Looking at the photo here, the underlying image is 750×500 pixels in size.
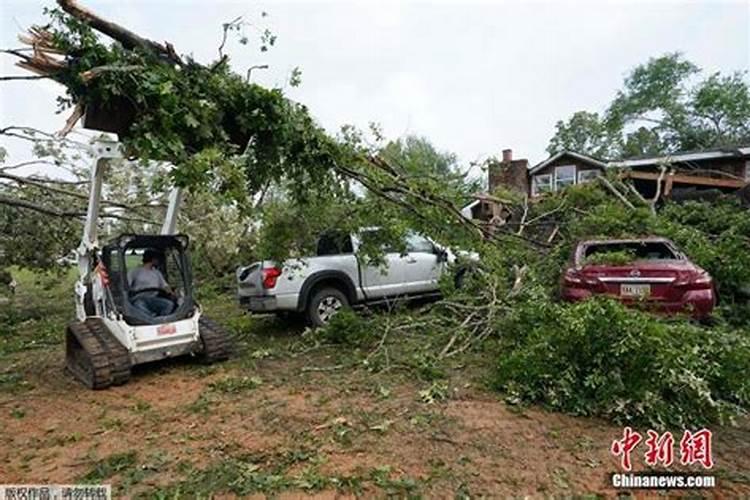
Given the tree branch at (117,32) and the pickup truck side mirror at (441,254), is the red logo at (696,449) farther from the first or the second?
the tree branch at (117,32)

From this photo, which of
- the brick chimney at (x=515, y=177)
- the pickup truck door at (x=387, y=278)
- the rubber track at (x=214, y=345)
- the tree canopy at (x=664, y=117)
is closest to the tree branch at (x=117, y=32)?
the rubber track at (x=214, y=345)

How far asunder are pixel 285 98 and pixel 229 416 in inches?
146

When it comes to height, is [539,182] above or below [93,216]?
above

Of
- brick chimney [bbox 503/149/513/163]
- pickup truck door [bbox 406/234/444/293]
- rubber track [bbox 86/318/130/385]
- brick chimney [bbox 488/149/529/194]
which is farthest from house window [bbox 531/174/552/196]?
A: rubber track [bbox 86/318/130/385]

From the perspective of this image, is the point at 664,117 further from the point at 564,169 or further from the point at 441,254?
the point at 441,254

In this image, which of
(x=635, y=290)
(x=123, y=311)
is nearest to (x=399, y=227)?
(x=635, y=290)

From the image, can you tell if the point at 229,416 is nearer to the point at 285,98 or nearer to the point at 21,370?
the point at 285,98

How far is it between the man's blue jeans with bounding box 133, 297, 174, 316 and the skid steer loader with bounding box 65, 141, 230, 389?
20mm

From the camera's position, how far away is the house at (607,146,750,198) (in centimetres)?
1595

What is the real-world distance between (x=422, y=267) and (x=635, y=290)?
12.5ft

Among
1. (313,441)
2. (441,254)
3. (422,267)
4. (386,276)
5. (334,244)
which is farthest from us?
(441,254)

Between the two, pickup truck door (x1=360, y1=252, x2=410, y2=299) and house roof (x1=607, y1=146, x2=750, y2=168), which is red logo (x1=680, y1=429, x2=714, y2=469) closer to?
pickup truck door (x1=360, y1=252, x2=410, y2=299)

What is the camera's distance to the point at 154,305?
611 cm

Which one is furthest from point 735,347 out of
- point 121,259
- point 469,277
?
point 121,259
